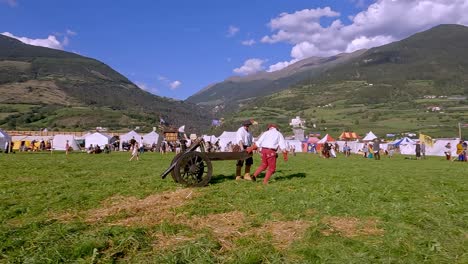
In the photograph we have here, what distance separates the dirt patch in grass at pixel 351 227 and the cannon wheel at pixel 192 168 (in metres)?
4.40

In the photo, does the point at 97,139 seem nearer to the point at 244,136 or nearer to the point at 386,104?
the point at 244,136

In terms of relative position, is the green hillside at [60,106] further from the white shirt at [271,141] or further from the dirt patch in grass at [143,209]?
the dirt patch in grass at [143,209]

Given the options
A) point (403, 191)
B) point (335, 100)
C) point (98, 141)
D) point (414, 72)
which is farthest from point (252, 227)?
point (414, 72)

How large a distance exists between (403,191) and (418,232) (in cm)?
421

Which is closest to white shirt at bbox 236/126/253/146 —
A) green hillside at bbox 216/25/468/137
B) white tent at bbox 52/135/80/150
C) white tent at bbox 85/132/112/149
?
white tent at bbox 85/132/112/149

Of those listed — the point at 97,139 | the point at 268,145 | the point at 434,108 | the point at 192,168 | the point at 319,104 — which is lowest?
the point at 192,168

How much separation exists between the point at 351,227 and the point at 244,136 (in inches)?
273

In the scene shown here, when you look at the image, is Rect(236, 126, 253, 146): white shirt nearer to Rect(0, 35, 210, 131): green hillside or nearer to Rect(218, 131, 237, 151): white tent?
Rect(218, 131, 237, 151): white tent

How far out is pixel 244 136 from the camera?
12336 mm

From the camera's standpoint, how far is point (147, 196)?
8.31 metres

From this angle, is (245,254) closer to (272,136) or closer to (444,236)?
(444,236)

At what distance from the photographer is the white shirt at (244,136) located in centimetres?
1224

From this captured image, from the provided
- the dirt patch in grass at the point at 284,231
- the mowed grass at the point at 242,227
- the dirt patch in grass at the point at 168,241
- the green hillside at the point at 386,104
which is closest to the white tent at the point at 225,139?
the green hillside at the point at 386,104

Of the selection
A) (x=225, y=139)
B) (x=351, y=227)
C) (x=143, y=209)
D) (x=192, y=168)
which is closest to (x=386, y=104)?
(x=225, y=139)
